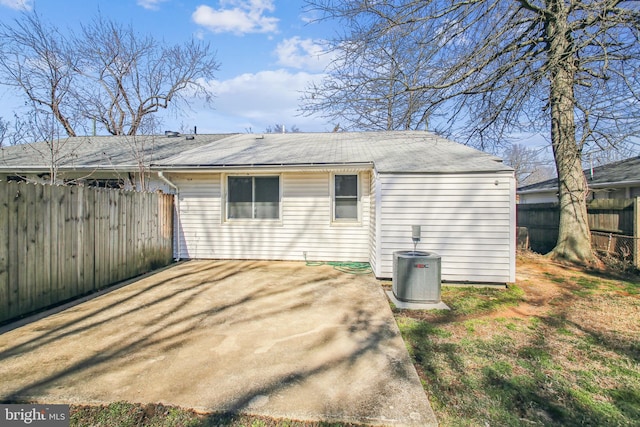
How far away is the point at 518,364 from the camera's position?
9.70 ft

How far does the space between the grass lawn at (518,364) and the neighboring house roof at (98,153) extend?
24.5ft

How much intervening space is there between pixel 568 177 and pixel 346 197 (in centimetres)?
617

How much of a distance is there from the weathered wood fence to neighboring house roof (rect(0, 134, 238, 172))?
11622 mm

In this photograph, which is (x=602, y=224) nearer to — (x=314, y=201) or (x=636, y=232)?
(x=636, y=232)

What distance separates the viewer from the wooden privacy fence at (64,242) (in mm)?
3814

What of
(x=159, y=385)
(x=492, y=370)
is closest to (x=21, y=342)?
(x=159, y=385)

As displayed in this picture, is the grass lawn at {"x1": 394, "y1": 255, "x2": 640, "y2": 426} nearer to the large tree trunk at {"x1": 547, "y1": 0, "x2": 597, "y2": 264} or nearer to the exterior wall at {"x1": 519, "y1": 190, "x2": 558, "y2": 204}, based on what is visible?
the large tree trunk at {"x1": 547, "y1": 0, "x2": 597, "y2": 264}

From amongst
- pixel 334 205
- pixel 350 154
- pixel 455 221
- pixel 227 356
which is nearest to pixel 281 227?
pixel 334 205

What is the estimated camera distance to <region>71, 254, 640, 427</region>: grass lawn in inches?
85.4

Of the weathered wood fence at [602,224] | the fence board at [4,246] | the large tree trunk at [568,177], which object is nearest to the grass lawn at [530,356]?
the weathered wood fence at [602,224]

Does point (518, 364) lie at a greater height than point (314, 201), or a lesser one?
lesser

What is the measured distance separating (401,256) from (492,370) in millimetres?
2284

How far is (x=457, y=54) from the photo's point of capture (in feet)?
24.1

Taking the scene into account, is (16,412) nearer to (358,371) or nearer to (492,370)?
(358,371)
